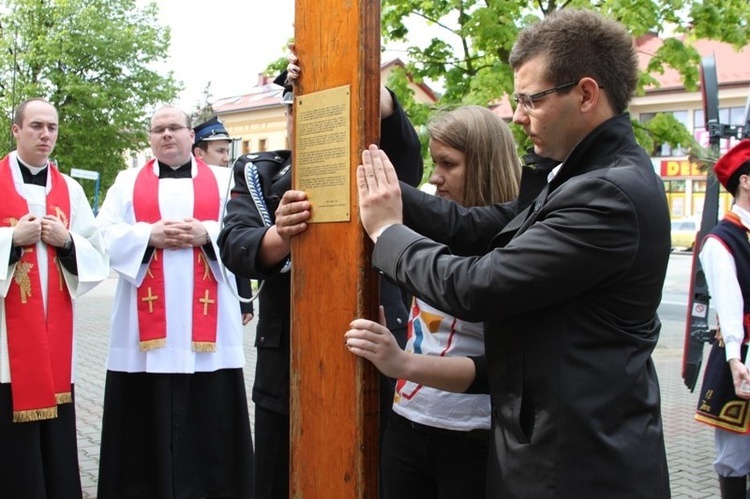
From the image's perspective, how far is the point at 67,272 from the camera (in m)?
4.57

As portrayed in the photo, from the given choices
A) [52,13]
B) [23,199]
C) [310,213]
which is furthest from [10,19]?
[310,213]

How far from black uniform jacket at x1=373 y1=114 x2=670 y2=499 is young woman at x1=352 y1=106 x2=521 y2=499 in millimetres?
399

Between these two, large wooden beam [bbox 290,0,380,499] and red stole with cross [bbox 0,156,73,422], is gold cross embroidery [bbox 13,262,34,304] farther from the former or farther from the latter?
large wooden beam [bbox 290,0,380,499]

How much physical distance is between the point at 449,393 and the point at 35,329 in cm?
291

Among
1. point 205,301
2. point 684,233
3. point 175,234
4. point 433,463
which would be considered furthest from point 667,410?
point 684,233

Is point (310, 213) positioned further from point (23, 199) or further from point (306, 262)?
point (23, 199)

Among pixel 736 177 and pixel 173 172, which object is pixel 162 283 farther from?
pixel 736 177

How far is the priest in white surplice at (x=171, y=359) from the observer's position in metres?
4.57

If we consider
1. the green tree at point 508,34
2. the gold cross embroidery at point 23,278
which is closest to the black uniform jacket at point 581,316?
the gold cross embroidery at point 23,278

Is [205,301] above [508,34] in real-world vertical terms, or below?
below

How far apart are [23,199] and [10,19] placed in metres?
29.4

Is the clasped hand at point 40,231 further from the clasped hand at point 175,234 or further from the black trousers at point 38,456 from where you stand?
the black trousers at point 38,456

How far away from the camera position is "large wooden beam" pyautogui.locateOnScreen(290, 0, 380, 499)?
2129 millimetres

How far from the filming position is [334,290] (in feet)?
7.27
